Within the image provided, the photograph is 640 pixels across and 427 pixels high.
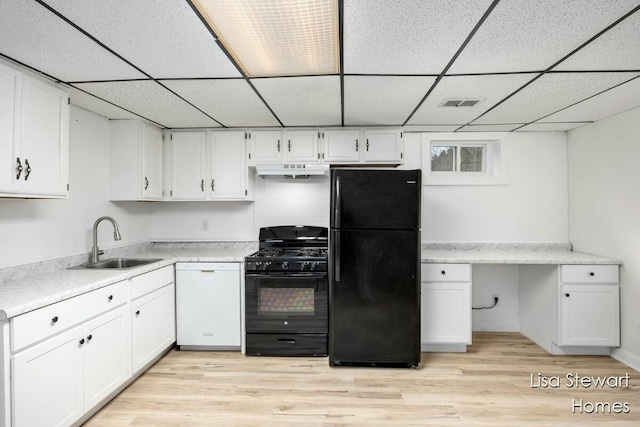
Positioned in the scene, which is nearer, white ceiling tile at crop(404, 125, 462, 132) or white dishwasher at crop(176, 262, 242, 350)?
white dishwasher at crop(176, 262, 242, 350)

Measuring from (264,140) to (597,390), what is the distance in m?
3.45

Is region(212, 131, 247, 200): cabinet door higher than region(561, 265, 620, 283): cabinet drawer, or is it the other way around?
region(212, 131, 247, 200): cabinet door

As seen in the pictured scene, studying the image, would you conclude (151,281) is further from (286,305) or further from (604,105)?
(604,105)

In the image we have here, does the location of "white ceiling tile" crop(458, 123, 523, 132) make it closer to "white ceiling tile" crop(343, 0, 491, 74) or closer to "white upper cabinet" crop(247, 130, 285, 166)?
"white ceiling tile" crop(343, 0, 491, 74)

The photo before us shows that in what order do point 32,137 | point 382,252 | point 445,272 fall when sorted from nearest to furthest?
point 32,137 → point 382,252 → point 445,272

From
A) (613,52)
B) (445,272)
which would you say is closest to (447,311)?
(445,272)

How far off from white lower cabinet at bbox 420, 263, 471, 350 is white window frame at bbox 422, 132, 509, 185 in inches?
42.4

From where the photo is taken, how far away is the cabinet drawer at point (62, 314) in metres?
1.62

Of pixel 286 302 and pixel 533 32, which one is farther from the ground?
pixel 533 32

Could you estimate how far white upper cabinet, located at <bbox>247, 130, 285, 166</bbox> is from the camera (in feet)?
11.4

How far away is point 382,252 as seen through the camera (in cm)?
285

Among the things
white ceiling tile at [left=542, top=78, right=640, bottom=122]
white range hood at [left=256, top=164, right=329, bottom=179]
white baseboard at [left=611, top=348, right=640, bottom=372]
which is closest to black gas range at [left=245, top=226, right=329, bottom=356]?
white range hood at [left=256, top=164, right=329, bottom=179]

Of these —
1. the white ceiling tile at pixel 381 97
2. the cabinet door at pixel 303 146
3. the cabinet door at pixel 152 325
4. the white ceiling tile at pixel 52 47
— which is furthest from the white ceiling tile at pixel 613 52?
the cabinet door at pixel 152 325

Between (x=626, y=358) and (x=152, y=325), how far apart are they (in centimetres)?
399
